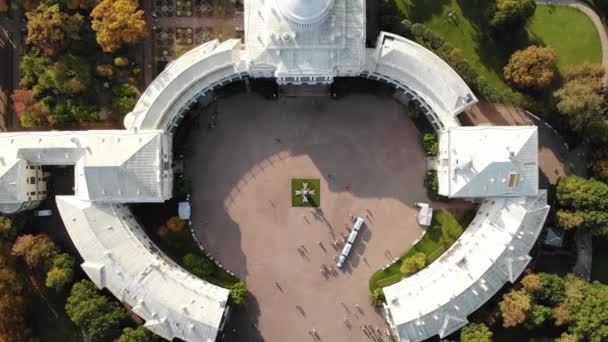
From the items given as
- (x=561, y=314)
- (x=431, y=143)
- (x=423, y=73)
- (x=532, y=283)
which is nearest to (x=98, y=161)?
(x=423, y=73)

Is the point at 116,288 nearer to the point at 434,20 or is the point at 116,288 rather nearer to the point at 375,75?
the point at 375,75

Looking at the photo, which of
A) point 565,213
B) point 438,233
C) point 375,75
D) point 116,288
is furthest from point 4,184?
point 565,213

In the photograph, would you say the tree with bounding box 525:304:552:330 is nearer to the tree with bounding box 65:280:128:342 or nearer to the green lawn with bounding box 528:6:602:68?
the green lawn with bounding box 528:6:602:68

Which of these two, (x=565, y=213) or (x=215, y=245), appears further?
(x=215, y=245)

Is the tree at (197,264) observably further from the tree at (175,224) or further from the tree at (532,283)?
the tree at (532,283)

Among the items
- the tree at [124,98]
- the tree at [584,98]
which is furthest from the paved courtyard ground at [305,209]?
the tree at [584,98]

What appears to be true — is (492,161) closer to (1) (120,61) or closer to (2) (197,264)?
(2) (197,264)

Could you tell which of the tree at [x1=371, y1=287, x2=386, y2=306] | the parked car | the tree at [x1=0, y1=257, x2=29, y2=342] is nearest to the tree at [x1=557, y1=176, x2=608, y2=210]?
the tree at [x1=371, y1=287, x2=386, y2=306]
